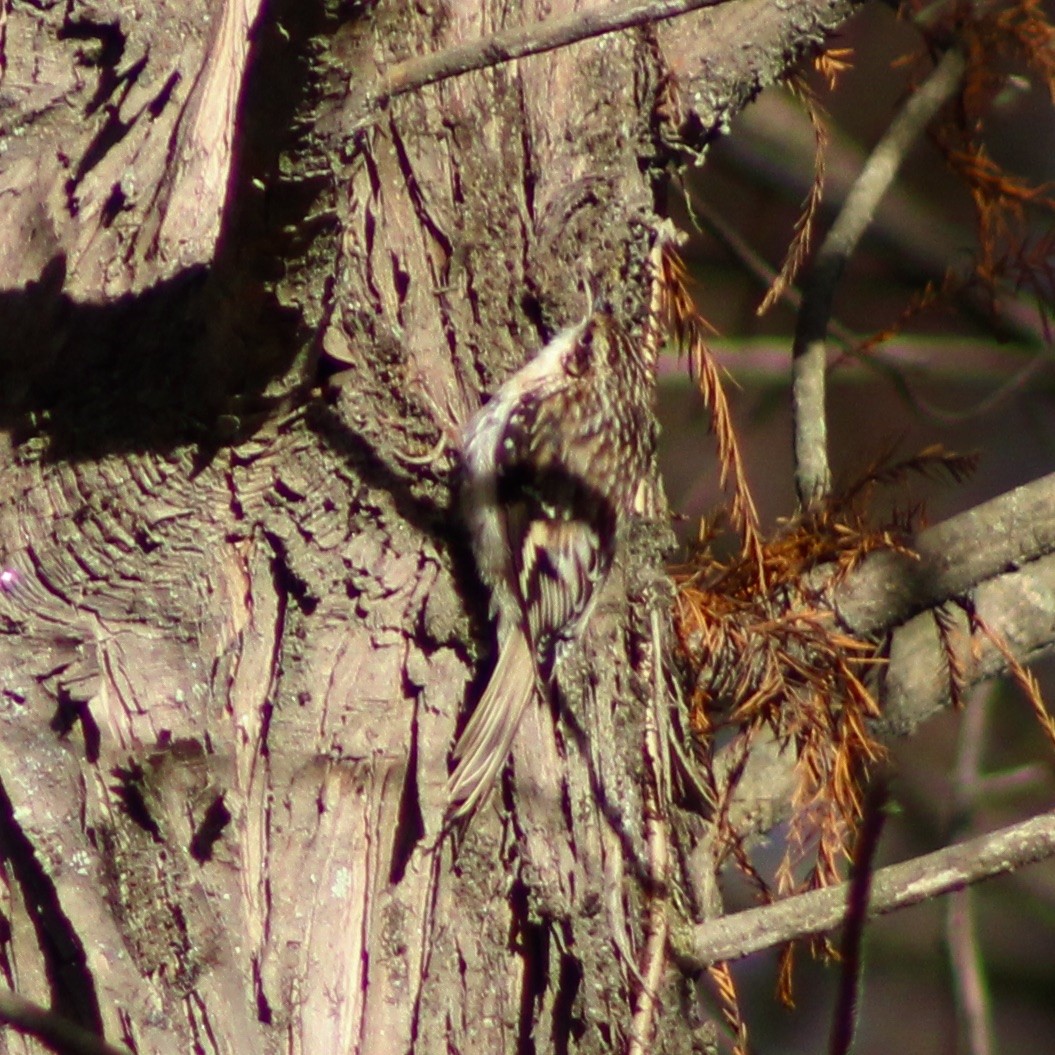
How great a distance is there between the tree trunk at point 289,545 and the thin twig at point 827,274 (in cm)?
66

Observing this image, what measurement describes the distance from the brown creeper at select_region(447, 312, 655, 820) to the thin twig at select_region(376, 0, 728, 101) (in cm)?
60

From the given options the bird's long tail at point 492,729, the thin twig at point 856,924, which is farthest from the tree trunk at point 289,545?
the thin twig at point 856,924

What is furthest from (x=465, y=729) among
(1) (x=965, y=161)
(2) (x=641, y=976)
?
(1) (x=965, y=161)

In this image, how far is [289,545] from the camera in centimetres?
169

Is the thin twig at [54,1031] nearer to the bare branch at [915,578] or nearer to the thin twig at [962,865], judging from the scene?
the thin twig at [962,865]

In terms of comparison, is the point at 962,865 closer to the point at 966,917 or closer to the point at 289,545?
the point at 289,545

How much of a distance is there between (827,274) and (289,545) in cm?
135

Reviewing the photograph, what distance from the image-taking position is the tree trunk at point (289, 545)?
5.05 feet

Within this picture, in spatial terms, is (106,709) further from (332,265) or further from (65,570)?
(332,265)

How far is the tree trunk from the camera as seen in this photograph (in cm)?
154

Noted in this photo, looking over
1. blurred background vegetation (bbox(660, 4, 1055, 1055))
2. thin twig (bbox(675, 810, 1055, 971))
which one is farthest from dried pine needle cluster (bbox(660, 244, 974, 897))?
blurred background vegetation (bbox(660, 4, 1055, 1055))

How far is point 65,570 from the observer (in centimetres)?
162

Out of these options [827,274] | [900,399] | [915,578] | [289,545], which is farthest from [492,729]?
[900,399]

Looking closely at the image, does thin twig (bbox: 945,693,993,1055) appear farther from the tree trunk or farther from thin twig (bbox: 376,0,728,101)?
thin twig (bbox: 376,0,728,101)
